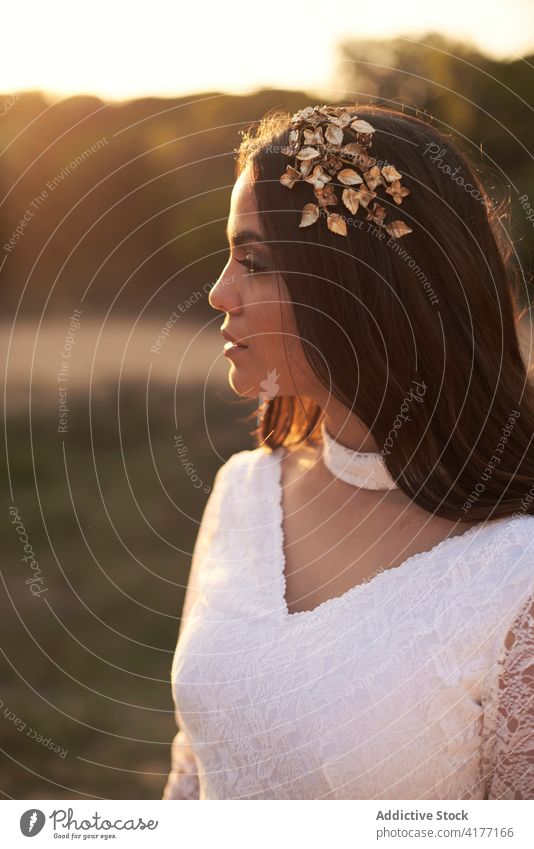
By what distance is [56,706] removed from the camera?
7.93ft

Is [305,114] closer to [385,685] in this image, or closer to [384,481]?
[384,481]

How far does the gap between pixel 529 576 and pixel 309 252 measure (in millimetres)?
442

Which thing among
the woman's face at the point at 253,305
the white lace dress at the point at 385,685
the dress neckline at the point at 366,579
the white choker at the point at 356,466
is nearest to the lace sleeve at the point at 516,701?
the white lace dress at the point at 385,685

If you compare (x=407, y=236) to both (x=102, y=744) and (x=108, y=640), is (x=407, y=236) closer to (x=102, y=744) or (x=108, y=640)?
(x=102, y=744)

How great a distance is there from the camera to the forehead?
1055 mm

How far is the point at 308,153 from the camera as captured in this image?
3.39ft

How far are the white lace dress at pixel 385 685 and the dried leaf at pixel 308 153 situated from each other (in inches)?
18.5

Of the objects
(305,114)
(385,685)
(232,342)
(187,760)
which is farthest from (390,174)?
(187,760)

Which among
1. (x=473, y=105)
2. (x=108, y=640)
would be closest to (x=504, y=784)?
(x=473, y=105)

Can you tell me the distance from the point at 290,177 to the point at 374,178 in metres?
0.10

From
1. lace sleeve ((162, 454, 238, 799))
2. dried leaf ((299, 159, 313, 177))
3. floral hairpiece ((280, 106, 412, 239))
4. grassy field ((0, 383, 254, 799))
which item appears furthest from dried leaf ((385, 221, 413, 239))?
grassy field ((0, 383, 254, 799))

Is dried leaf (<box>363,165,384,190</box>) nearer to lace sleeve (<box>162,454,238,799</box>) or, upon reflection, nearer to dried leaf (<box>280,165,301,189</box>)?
dried leaf (<box>280,165,301,189</box>)

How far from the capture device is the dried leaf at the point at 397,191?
3.36 ft

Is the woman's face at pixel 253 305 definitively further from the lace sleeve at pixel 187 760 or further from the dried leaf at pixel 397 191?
the lace sleeve at pixel 187 760
